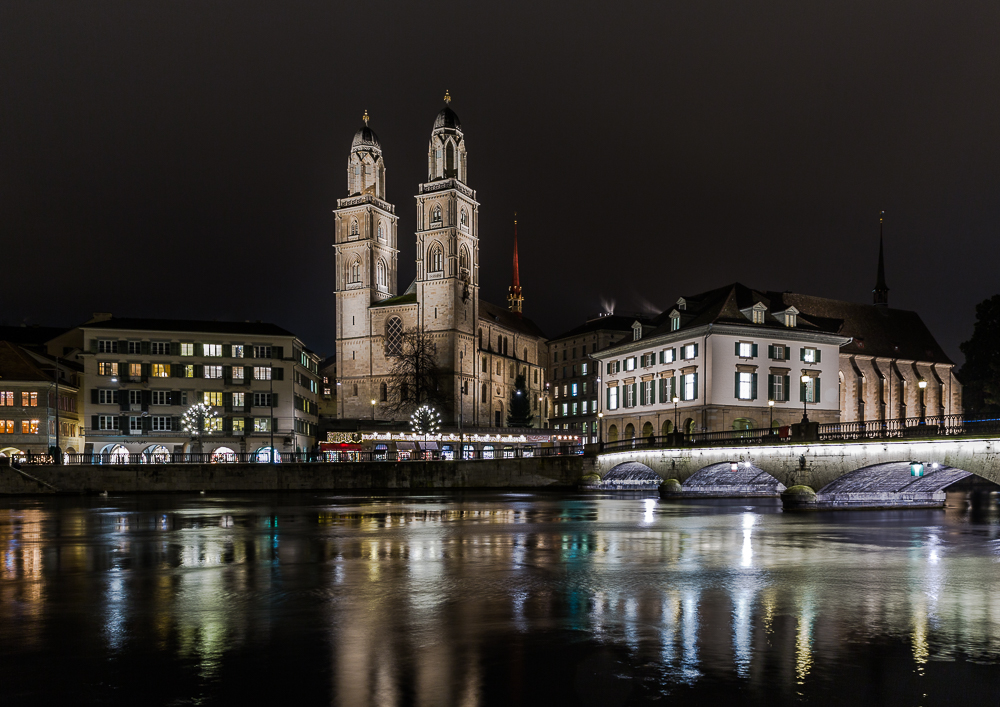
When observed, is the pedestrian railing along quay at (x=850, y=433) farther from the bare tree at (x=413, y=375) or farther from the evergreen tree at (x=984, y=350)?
the bare tree at (x=413, y=375)

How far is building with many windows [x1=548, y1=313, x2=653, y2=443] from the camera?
126062 mm

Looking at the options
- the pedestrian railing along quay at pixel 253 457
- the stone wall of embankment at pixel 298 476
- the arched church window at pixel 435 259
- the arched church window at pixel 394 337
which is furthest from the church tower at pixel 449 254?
the stone wall of embankment at pixel 298 476

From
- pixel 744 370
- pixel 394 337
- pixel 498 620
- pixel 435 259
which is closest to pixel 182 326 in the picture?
pixel 394 337

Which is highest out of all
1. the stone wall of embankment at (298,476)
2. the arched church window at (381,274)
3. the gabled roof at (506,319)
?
the arched church window at (381,274)

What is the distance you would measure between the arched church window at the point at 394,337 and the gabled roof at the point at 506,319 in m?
12.3

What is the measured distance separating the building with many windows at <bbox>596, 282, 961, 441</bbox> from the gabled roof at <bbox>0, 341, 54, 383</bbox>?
51398 millimetres

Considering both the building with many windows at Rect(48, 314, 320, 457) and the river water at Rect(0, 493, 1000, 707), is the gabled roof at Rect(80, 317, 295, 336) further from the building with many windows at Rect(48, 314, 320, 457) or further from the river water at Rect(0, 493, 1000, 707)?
the river water at Rect(0, 493, 1000, 707)

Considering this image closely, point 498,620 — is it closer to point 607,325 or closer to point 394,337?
point 394,337

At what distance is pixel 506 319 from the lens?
14262 centimetres

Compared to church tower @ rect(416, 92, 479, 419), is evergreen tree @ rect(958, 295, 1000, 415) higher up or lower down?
lower down

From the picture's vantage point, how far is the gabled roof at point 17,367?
79688 millimetres

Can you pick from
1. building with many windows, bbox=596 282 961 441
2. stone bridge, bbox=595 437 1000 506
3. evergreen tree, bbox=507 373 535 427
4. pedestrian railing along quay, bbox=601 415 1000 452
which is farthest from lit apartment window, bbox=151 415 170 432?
stone bridge, bbox=595 437 1000 506

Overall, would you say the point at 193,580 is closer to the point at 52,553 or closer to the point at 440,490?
the point at 52,553

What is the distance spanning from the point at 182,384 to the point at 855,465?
66.7 meters
